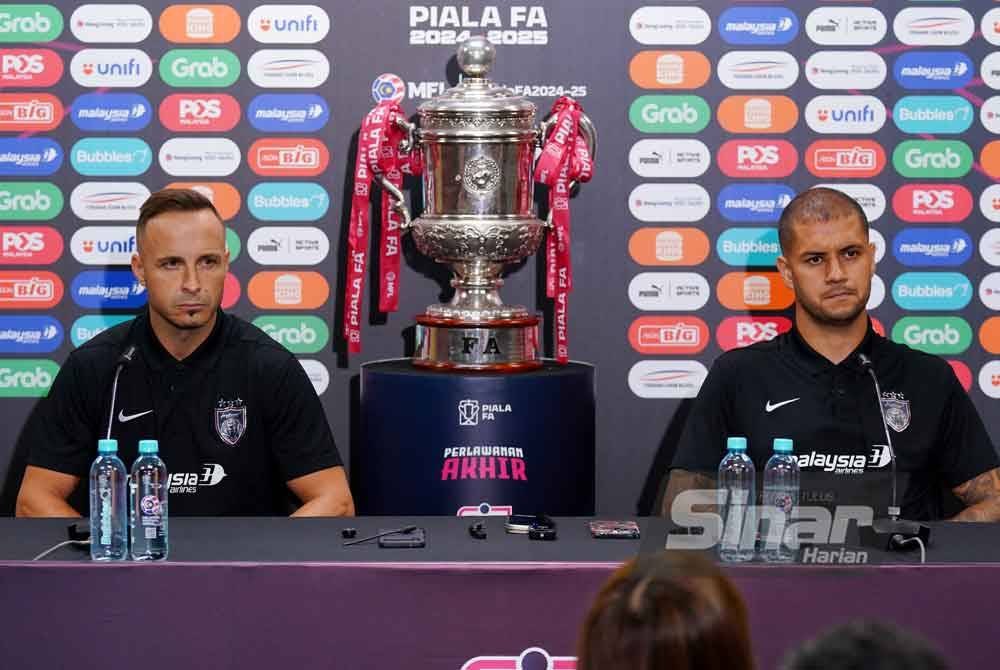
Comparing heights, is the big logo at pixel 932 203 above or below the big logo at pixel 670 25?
below

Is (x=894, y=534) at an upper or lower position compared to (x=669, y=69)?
lower

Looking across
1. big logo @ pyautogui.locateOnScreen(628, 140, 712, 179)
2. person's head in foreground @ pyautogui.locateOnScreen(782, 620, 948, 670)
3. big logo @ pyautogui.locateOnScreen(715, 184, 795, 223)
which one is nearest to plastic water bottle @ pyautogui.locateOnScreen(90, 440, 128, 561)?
person's head in foreground @ pyautogui.locateOnScreen(782, 620, 948, 670)

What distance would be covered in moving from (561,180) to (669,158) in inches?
17.2

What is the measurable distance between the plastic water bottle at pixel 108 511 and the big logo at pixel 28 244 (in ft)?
5.95

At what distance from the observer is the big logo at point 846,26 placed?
463cm

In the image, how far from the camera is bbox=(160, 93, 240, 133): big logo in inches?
182

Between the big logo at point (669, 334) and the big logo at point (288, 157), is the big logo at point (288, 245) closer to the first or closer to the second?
the big logo at point (288, 157)

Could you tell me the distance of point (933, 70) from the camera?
4.65 metres

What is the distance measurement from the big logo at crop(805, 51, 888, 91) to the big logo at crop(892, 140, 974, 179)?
0.22 metres

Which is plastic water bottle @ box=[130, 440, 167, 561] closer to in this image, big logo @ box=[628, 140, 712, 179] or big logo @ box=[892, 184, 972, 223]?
big logo @ box=[628, 140, 712, 179]

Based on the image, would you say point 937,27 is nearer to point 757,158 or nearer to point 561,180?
point 757,158

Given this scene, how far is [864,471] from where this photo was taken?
155 inches

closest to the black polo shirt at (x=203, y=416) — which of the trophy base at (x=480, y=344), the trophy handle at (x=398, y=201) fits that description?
the trophy base at (x=480, y=344)

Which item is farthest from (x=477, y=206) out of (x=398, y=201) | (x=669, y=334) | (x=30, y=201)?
(x=30, y=201)
